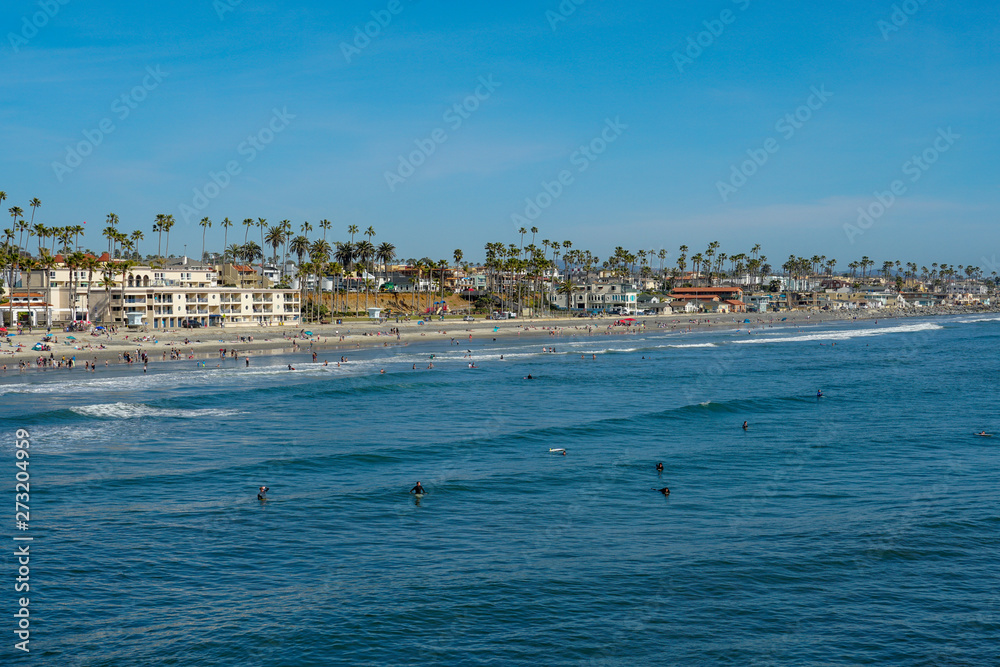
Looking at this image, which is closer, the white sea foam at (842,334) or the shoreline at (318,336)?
the shoreline at (318,336)

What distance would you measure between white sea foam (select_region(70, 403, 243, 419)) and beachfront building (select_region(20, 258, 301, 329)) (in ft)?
187

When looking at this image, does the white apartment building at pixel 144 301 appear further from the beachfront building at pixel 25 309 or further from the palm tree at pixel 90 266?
the palm tree at pixel 90 266

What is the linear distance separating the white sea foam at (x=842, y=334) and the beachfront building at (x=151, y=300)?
225 feet

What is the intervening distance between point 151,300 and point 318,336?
74.9 ft

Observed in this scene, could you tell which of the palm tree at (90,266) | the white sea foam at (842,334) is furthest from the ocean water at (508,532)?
the white sea foam at (842,334)

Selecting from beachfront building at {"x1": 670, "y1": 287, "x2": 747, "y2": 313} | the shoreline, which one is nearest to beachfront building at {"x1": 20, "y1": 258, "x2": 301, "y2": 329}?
the shoreline

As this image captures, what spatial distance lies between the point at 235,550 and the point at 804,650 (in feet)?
50.5

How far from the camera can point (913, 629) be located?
687 inches

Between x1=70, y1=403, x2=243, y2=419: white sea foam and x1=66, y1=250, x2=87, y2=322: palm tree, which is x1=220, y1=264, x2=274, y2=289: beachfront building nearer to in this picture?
x1=66, y1=250, x2=87, y2=322: palm tree

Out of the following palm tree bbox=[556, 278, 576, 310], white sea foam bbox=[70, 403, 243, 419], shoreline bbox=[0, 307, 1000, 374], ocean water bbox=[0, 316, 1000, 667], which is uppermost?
palm tree bbox=[556, 278, 576, 310]

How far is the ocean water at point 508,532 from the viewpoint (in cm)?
1717

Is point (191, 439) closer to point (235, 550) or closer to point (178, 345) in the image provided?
point (235, 550)

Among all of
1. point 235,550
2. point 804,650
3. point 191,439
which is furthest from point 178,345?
point 804,650

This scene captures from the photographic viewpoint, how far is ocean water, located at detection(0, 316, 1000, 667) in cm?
1717
